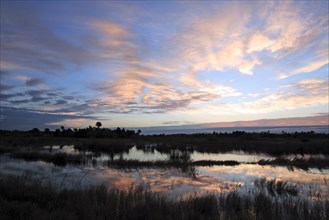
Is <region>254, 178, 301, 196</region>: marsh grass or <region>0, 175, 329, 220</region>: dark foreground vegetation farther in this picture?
<region>254, 178, 301, 196</region>: marsh grass

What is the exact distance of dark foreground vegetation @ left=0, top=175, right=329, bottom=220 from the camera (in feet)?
29.8

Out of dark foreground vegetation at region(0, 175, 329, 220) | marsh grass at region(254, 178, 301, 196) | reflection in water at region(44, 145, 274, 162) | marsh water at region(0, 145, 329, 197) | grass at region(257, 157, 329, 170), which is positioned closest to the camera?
dark foreground vegetation at region(0, 175, 329, 220)

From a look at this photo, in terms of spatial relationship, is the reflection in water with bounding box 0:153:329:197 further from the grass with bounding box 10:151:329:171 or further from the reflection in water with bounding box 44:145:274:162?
the reflection in water with bounding box 44:145:274:162

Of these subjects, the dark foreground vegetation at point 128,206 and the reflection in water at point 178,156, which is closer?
the dark foreground vegetation at point 128,206

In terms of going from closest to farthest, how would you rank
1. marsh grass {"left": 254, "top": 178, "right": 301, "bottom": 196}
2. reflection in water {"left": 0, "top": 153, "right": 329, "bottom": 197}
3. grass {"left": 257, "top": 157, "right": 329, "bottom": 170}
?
marsh grass {"left": 254, "top": 178, "right": 301, "bottom": 196}
reflection in water {"left": 0, "top": 153, "right": 329, "bottom": 197}
grass {"left": 257, "top": 157, "right": 329, "bottom": 170}

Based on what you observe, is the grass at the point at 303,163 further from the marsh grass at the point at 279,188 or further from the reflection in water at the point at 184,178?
the marsh grass at the point at 279,188

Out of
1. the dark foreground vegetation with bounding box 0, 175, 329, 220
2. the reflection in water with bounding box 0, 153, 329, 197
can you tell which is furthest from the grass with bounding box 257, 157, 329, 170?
the dark foreground vegetation with bounding box 0, 175, 329, 220

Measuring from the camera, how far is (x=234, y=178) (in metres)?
19.4

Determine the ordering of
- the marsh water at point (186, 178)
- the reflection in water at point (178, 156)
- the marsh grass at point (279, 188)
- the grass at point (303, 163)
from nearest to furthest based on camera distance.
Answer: the marsh grass at point (279, 188) < the marsh water at point (186, 178) < the grass at point (303, 163) < the reflection in water at point (178, 156)

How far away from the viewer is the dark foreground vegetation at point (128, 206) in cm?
909

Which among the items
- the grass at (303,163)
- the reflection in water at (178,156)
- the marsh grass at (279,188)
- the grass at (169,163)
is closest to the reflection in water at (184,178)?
the marsh grass at (279,188)

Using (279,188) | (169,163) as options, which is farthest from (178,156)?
(279,188)

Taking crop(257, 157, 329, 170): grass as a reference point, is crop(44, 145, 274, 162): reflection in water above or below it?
above

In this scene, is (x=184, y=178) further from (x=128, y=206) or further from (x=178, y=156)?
(x=178, y=156)
